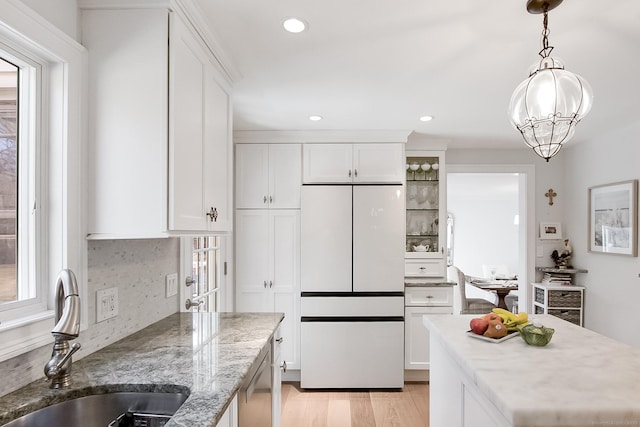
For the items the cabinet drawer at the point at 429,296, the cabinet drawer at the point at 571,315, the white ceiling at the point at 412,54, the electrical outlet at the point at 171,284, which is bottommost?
the cabinet drawer at the point at 571,315

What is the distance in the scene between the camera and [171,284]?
84.0 inches

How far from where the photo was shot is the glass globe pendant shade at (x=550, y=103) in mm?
1508

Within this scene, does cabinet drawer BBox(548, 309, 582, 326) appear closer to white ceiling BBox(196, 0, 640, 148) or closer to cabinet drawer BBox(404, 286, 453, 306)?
cabinet drawer BBox(404, 286, 453, 306)

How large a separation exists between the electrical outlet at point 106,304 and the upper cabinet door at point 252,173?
2.16 metres

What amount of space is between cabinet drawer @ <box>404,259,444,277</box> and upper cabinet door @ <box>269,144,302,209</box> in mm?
1310

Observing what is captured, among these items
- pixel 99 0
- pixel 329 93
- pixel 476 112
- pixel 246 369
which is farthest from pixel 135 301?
pixel 476 112

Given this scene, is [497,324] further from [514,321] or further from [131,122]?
[131,122]

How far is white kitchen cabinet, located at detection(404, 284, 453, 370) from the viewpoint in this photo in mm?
3627

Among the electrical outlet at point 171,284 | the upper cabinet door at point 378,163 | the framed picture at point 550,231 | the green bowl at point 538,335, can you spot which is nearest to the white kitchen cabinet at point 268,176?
the upper cabinet door at point 378,163

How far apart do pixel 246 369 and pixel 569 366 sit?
1.14 m

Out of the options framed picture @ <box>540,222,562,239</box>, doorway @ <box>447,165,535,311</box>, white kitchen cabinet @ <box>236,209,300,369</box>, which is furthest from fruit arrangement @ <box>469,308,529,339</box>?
doorway @ <box>447,165,535,311</box>

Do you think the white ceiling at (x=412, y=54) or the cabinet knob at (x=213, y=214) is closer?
the white ceiling at (x=412, y=54)

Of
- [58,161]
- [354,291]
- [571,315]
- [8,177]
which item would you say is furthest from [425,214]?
[8,177]

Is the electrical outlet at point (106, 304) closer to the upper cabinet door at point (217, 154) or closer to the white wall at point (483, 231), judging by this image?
the upper cabinet door at point (217, 154)
